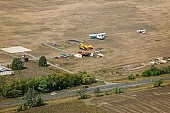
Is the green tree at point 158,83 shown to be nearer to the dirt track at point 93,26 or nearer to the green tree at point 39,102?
the dirt track at point 93,26

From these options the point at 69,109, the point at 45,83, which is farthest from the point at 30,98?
the point at 45,83

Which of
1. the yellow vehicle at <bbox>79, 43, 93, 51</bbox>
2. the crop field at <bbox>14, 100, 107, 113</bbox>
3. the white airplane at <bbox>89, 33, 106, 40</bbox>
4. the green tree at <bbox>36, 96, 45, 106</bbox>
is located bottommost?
the crop field at <bbox>14, 100, 107, 113</bbox>

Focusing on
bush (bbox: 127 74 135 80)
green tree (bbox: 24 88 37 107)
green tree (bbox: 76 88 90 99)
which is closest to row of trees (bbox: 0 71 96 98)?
green tree (bbox: 76 88 90 99)

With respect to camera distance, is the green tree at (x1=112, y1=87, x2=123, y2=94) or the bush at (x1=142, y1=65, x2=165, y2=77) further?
the bush at (x1=142, y1=65, x2=165, y2=77)

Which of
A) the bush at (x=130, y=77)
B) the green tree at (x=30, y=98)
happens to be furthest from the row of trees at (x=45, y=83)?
the bush at (x=130, y=77)

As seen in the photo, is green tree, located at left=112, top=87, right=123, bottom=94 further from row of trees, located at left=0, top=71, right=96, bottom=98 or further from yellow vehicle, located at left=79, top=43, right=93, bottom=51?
yellow vehicle, located at left=79, top=43, right=93, bottom=51

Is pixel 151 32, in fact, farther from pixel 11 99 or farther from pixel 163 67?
pixel 11 99
